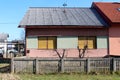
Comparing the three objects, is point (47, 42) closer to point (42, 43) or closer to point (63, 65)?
point (42, 43)

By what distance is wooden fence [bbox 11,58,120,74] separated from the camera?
2016cm

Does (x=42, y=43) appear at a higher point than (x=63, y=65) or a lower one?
higher

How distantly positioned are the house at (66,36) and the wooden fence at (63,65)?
27.4 feet

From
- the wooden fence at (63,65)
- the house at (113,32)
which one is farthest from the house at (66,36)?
the wooden fence at (63,65)

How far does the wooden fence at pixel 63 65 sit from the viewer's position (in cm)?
2016

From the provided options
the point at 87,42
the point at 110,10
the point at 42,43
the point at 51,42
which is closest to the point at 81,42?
the point at 87,42

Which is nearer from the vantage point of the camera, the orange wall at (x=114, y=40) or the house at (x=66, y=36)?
the house at (x=66, y=36)

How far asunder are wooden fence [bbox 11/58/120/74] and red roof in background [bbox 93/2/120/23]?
30.8ft

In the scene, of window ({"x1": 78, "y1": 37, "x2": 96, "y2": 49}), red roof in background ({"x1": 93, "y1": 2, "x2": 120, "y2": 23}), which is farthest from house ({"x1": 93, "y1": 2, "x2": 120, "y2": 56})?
window ({"x1": 78, "y1": 37, "x2": 96, "y2": 49})

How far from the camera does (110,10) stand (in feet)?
108

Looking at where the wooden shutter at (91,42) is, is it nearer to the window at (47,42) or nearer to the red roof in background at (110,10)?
the red roof in background at (110,10)

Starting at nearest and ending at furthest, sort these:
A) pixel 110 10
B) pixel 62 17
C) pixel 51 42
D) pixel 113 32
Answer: pixel 51 42 < pixel 113 32 < pixel 62 17 < pixel 110 10

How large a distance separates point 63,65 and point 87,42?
991cm

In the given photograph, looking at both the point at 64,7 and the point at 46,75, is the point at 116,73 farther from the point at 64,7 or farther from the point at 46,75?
the point at 64,7
